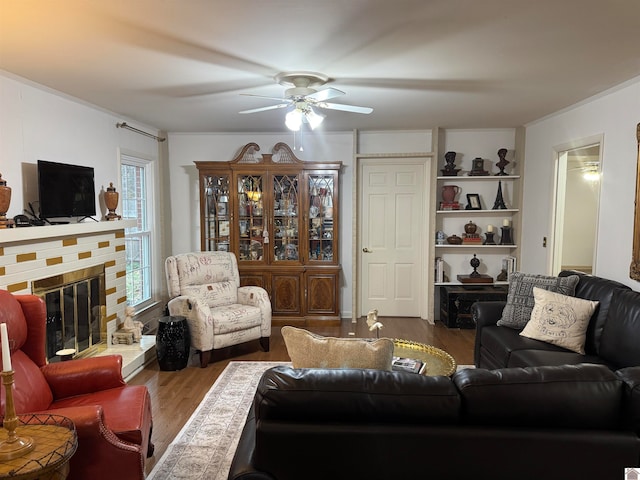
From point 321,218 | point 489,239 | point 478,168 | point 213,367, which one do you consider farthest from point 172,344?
point 478,168

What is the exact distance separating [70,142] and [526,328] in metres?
4.05

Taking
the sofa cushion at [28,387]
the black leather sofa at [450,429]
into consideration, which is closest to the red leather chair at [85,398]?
the sofa cushion at [28,387]

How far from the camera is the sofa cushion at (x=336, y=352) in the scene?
1.71m

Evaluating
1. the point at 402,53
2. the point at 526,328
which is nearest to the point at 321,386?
the point at 402,53

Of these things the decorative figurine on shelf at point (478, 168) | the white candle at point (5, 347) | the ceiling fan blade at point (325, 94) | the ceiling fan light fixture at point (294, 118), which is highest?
the ceiling fan blade at point (325, 94)

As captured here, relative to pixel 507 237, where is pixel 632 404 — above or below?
below

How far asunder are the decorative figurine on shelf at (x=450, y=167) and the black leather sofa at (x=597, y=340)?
2.11 meters

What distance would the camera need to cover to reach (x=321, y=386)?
1.44 meters

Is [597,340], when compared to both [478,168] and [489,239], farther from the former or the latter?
[478,168]

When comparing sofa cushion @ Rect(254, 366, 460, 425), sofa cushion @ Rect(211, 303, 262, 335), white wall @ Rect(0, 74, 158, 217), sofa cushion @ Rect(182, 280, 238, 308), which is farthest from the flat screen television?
sofa cushion @ Rect(254, 366, 460, 425)

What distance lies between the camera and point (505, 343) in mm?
3068

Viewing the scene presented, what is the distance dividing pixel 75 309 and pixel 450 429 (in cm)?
327

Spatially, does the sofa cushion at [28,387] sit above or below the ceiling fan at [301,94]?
below

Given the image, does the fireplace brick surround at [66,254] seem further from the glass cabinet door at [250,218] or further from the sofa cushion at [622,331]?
the sofa cushion at [622,331]
